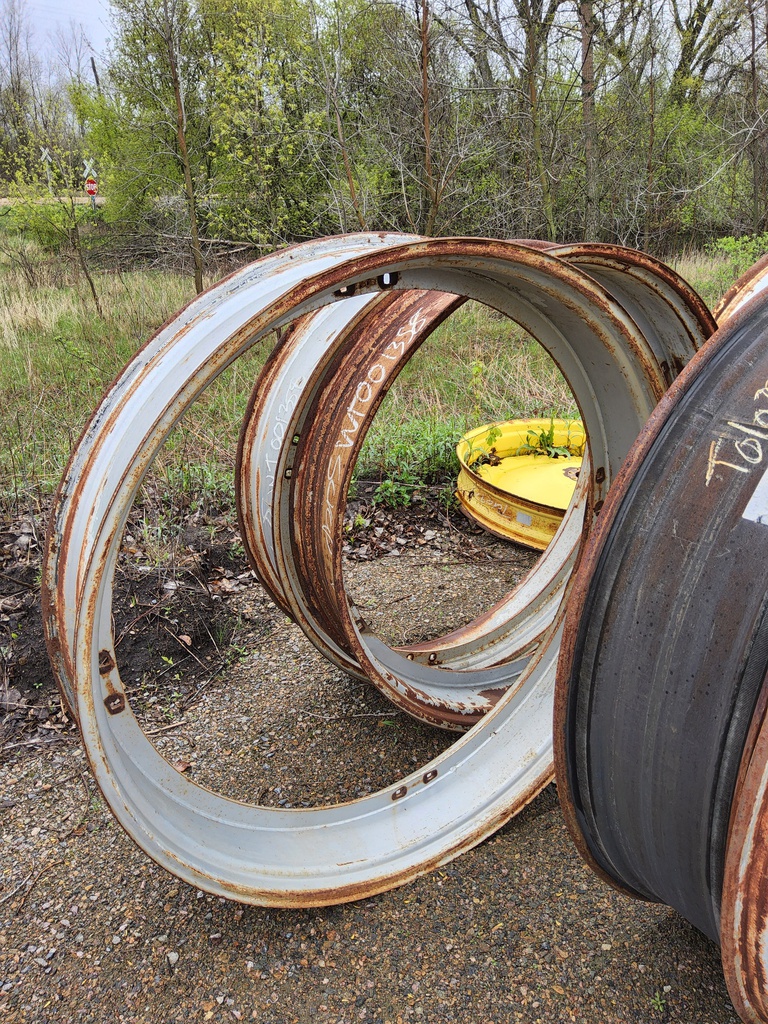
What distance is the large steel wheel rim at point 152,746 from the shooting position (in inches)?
68.4

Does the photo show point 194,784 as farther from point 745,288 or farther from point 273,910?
point 745,288

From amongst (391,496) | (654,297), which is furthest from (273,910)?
(391,496)

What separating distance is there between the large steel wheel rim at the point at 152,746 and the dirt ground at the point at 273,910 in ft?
0.52

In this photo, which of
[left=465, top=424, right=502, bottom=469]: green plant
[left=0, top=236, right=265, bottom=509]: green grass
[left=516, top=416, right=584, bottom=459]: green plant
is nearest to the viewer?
[left=0, top=236, right=265, bottom=509]: green grass

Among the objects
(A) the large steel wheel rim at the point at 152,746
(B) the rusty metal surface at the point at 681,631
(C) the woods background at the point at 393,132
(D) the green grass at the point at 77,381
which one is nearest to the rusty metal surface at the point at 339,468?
(A) the large steel wheel rim at the point at 152,746

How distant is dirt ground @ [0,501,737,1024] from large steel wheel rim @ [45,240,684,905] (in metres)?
0.16

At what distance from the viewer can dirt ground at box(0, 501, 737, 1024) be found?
6.72 ft

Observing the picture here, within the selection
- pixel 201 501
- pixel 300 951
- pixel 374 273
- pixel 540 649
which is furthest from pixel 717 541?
pixel 201 501

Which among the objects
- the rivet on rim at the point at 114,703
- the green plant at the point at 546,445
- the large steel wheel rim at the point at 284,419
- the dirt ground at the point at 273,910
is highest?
the large steel wheel rim at the point at 284,419

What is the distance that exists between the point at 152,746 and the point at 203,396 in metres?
5.76

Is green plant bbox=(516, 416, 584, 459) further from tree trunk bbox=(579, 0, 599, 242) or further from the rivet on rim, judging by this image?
tree trunk bbox=(579, 0, 599, 242)

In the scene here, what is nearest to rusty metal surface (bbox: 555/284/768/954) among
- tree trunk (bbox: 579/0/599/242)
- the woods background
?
the woods background

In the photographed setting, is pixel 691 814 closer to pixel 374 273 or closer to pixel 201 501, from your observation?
pixel 374 273

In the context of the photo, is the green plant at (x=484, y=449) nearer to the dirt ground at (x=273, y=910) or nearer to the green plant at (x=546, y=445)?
the green plant at (x=546, y=445)
